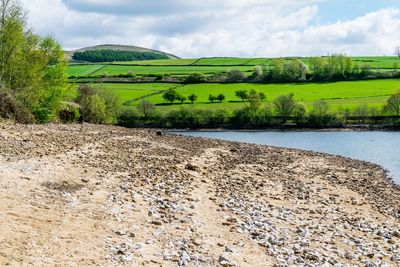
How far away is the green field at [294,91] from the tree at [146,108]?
6.54m

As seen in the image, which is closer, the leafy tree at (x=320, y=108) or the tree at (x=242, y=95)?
the leafy tree at (x=320, y=108)

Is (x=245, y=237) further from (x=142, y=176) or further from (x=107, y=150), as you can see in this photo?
(x=107, y=150)

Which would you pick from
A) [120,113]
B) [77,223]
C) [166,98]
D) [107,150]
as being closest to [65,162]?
[107,150]

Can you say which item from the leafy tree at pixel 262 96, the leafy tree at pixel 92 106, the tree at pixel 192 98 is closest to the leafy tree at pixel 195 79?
the tree at pixel 192 98

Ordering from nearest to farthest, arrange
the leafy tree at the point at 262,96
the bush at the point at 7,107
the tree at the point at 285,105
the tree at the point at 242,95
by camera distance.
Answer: the bush at the point at 7,107
the tree at the point at 285,105
the leafy tree at the point at 262,96
the tree at the point at 242,95

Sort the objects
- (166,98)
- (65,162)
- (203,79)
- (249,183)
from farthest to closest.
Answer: (203,79), (166,98), (249,183), (65,162)

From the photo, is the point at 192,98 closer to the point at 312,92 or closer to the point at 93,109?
the point at 312,92

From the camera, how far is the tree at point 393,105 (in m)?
122

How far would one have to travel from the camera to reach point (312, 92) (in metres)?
152

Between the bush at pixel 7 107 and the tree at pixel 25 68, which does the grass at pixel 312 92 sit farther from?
the bush at pixel 7 107

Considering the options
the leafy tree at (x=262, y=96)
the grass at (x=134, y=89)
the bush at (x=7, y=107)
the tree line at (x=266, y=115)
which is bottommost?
the tree line at (x=266, y=115)

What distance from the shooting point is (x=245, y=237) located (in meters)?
15.0

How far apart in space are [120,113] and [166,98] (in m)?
21.7

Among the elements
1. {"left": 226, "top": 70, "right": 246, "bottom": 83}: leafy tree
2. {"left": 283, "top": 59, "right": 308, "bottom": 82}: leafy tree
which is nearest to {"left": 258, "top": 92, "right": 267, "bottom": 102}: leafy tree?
{"left": 226, "top": 70, "right": 246, "bottom": 83}: leafy tree
